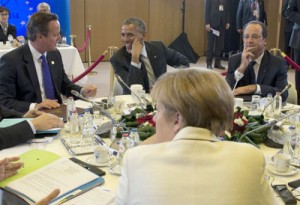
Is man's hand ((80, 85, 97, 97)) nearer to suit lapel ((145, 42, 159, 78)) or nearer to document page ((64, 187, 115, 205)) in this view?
suit lapel ((145, 42, 159, 78))

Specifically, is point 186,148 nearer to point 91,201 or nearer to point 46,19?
point 91,201

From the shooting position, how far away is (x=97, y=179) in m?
1.69

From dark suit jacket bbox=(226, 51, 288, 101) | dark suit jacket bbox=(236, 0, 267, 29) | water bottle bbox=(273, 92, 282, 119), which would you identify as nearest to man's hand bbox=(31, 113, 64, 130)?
water bottle bbox=(273, 92, 282, 119)

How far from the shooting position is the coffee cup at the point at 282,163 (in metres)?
1.80

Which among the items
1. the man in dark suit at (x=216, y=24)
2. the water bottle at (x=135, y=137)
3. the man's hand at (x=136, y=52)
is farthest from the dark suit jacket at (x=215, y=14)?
the water bottle at (x=135, y=137)

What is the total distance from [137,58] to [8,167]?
2.01m

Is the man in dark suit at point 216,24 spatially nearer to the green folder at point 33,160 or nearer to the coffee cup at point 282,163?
the coffee cup at point 282,163

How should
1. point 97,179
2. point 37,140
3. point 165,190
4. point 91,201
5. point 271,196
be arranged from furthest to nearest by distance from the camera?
point 37,140
point 97,179
point 91,201
point 271,196
point 165,190

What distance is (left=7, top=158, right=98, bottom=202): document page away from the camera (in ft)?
5.21

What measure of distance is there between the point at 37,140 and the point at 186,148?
49.1 inches

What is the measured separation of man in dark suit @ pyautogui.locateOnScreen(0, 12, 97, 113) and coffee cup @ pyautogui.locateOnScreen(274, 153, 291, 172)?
5.58ft

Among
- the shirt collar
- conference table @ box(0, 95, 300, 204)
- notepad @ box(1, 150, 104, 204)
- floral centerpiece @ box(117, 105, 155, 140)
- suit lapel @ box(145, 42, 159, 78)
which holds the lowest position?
conference table @ box(0, 95, 300, 204)

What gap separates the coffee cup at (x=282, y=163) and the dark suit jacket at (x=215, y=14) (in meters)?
6.46

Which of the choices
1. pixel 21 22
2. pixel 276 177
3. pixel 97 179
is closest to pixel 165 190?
pixel 97 179
